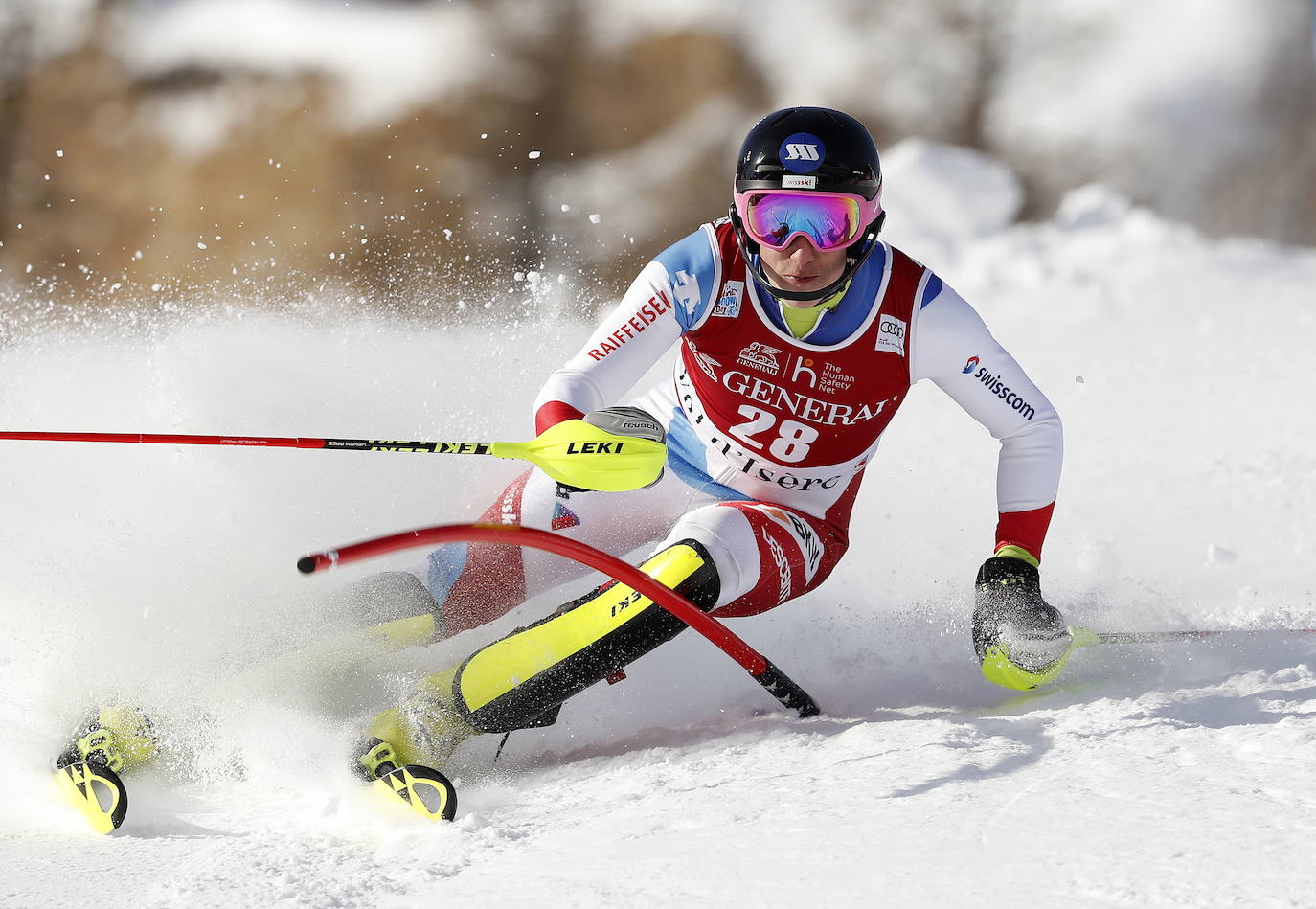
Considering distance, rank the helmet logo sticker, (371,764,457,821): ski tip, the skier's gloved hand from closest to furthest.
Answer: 1. (371,764,457,821): ski tip
2. the skier's gloved hand
3. the helmet logo sticker

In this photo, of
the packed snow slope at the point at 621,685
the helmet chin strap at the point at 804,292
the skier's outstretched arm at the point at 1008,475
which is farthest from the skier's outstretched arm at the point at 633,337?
the packed snow slope at the point at 621,685

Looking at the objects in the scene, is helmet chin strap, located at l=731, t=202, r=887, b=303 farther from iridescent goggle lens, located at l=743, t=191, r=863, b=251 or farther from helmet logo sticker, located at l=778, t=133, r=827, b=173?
helmet logo sticker, located at l=778, t=133, r=827, b=173

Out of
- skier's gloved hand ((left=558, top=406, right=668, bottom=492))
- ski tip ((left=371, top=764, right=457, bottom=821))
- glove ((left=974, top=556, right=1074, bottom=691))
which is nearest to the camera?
ski tip ((left=371, top=764, right=457, bottom=821))

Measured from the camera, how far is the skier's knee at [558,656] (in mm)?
2082

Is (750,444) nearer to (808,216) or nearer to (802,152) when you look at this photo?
→ (808,216)

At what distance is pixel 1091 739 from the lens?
195 cm

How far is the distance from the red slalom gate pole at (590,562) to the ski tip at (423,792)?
1.34ft

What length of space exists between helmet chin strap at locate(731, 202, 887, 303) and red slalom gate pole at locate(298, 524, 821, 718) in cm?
64

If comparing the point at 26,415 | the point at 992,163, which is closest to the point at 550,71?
the point at 992,163

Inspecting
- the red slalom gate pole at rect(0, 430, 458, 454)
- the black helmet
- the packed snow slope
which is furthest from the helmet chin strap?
the packed snow slope

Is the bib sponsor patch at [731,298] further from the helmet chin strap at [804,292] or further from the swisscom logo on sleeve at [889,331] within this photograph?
the swisscom logo on sleeve at [889,331]

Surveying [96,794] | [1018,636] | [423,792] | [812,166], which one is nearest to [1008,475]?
[1018,636]

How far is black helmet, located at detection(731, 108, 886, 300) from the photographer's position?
2.22 metres

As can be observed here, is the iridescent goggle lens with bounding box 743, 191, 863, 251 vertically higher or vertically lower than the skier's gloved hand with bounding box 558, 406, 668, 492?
higher
